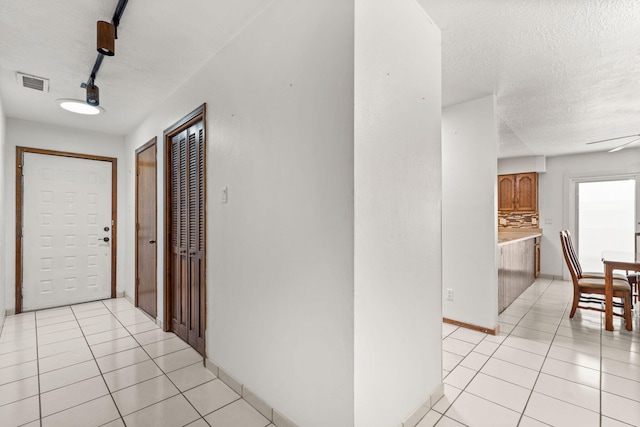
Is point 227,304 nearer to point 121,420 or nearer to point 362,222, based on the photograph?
point 121,420

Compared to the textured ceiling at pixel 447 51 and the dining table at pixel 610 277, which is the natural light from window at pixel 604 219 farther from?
the dining table at pixel 610 277

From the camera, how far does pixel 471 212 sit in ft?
10.7

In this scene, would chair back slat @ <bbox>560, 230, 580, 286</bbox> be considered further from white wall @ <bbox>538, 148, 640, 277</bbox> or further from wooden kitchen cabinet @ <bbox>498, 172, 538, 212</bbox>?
wooden kitchen cabinet @ <bbox>498, 172, 538, 212</bbox>

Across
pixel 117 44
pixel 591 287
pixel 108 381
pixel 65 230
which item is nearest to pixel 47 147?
pixel 65 230

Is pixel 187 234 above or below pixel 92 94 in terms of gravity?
below

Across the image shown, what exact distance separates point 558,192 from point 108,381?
7714 millimetres

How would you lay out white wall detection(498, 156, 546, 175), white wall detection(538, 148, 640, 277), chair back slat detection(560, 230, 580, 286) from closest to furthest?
chair back slat detection(560, 230, 580, 286) < white wall detection(538, 148, 640, 277) < white wall detection(498, 156, 546, 175)

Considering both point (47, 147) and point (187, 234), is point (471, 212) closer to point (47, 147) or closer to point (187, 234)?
point (187, 234)

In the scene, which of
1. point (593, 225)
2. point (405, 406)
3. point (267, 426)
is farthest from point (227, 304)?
point (593, 225)

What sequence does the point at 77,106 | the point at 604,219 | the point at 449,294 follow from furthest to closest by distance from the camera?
1. the point at 604,219
2. the point at 449,294
3. the point at 77,106

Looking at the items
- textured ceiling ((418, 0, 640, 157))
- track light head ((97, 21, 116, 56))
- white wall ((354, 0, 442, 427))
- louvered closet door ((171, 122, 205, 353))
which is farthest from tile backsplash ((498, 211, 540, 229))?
track light head ((97, 21, 116, 56))

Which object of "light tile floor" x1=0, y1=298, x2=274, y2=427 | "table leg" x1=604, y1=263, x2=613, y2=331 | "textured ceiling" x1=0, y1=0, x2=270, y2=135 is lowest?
"light tile floor" x1=0, y1=298, x2=274, y2=427

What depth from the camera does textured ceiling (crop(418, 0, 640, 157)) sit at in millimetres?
1882

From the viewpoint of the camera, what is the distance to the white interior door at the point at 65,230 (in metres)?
4.04
